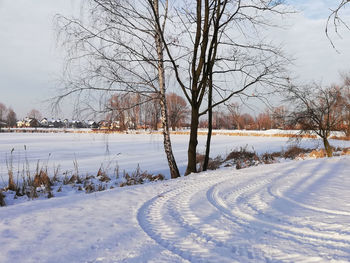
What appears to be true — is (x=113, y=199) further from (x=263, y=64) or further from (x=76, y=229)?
(x=263, y=64)

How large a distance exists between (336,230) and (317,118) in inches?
487

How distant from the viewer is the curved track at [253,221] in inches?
96.1

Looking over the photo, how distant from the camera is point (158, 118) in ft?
26.7

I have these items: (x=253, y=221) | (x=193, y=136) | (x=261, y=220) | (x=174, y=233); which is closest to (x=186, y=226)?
(x=174, y=233)

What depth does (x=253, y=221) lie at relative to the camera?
328cm

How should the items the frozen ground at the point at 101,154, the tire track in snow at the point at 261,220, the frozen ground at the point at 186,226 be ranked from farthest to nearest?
the frozen ground at the point at 101,154 → the tire track in snow at the point at 261,220 → the frozen ground at the point at 186,226

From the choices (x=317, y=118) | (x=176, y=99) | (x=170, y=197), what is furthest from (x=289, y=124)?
(x=170, y=197)

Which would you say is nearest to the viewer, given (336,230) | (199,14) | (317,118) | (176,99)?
(336,230)

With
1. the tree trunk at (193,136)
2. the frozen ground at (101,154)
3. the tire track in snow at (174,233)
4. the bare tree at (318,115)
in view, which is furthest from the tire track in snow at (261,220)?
the bare tree at (318,115)

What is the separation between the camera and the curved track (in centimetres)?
244

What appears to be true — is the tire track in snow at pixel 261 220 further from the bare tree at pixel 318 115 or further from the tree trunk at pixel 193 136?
the bare tree at pixel 318 115

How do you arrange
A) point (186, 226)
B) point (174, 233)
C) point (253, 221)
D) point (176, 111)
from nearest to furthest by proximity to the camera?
1. point (174, 233)
2. point (186, 226)
3. point (253, 221)
4. point (176, 111)

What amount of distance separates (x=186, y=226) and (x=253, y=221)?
0.88 m

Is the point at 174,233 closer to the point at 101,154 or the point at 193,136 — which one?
the point at 193,136
